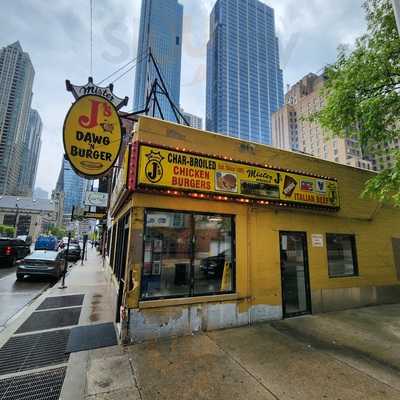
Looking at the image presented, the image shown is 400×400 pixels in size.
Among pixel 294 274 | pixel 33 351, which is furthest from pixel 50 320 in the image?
pixel 294 274

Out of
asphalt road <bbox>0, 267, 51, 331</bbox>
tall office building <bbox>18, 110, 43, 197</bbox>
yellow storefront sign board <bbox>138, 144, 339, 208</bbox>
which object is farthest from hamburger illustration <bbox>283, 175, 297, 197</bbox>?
tall office building <bbox>18, 110, 43, 197</bbox>

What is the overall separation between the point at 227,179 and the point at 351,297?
232 inches

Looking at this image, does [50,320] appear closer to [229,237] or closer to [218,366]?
[218,366]

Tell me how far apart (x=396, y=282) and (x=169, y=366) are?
9.23 metres

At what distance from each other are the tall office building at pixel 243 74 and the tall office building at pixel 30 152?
10182cm

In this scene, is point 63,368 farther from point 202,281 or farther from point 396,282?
point 396,282

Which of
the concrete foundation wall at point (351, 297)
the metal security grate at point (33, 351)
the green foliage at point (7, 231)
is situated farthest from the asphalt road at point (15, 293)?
the green foliage at point (7, 231)

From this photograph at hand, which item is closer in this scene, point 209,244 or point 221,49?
point 209,244

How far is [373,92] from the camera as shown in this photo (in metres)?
6.94

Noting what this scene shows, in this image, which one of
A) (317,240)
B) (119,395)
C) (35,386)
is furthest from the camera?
(317,240)

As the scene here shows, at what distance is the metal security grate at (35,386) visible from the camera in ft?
9.89

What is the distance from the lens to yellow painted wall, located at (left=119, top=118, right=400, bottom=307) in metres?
5.52

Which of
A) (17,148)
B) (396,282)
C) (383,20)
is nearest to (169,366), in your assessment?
(396,282)

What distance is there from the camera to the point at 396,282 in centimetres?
848
